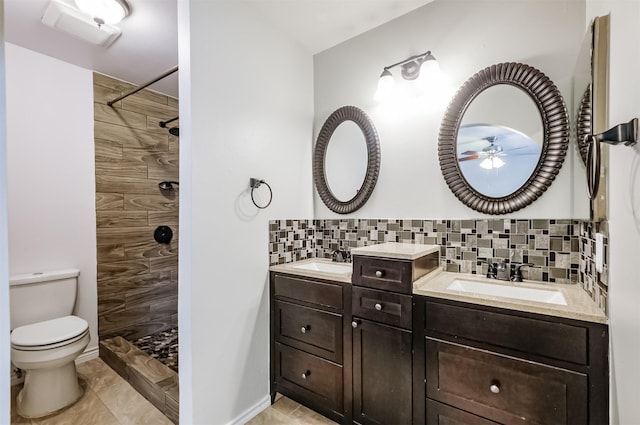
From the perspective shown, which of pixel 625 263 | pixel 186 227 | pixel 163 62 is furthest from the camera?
pixel 163 62

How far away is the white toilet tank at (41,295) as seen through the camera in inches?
77.4

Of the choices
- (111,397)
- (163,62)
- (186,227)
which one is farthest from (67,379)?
(163,62)

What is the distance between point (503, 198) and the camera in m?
1.57

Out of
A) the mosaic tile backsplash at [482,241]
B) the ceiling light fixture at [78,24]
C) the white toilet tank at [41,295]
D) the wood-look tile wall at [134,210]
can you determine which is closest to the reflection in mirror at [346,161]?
the mosaic tile backsplash at [482,241]

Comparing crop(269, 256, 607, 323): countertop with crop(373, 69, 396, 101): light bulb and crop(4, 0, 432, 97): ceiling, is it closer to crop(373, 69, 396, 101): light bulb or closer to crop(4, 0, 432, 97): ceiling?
crop(373, 69, 396, 101): light bulb

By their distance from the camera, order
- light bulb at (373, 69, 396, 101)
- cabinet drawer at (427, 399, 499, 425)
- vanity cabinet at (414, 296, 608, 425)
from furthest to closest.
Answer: light bulb at (373, 69, 396, 101), cabinet drawer at (427, 399, 499, 425), vanity cabinet at (414, 296, 608, 425)

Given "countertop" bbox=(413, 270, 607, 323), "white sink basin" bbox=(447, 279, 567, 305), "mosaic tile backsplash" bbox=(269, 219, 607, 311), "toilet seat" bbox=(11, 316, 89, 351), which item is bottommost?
"toilet seat" bbox=(11, 316, 89, 351)

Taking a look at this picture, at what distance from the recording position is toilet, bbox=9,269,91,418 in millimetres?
1693

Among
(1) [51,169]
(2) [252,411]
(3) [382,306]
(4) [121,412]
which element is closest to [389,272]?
(3) [382,306]

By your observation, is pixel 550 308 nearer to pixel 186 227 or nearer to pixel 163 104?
pixel 186 227

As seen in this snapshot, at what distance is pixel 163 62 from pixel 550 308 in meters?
2.92

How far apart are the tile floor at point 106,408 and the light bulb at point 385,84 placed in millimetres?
2439

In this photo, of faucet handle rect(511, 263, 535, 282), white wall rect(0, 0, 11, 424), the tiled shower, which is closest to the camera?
white wall rect(0, 0, 11, 424)

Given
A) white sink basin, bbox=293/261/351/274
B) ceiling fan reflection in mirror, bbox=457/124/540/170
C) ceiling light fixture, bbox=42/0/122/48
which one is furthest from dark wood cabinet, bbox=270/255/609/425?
ceiling light fixture, bbox=42/0/122/48
